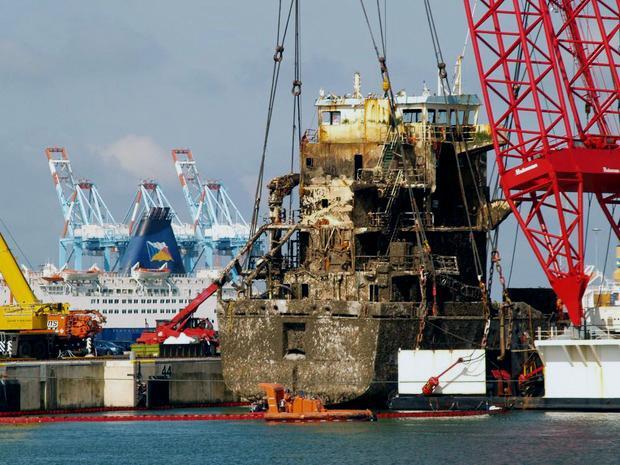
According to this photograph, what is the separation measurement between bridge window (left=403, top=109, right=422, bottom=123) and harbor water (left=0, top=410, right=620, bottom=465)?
49.6ft

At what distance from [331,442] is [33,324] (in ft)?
109

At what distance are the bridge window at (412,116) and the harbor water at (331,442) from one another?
1511 cm

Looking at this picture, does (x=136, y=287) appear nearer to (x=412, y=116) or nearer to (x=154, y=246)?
(x=154, y=246)

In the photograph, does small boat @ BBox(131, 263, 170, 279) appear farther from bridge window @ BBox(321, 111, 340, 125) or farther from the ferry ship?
bridge window @ BBox(321, 111, 340, 125)

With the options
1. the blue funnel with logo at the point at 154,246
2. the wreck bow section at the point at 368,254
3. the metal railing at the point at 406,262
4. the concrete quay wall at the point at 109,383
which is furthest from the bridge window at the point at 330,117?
the blue funnel with logo at the point at 154,246

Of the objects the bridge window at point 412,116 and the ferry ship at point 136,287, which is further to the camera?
the ferry ship at point 136,287

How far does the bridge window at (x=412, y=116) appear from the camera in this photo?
245ft

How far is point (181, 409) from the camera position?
75375 mm

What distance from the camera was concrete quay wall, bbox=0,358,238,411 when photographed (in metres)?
70.7

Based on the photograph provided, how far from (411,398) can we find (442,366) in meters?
1.86

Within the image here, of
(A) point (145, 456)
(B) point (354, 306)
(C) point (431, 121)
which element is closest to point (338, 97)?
(C) point (431, 121)

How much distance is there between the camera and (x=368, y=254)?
7200 cm

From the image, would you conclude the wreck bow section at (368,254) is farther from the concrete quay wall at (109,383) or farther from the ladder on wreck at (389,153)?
the concrete quay wall at (109,383)

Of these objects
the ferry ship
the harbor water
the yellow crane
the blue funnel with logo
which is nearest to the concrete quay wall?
the harbor water
